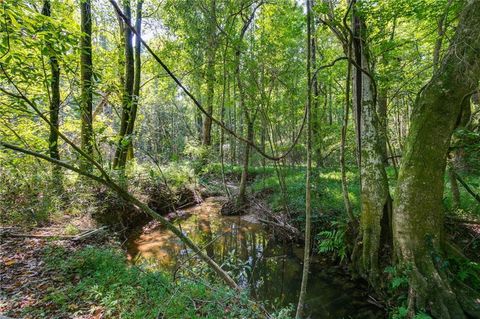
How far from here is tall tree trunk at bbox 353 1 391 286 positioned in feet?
15.5

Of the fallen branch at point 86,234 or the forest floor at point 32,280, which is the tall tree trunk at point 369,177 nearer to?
the forest floor at point 32,280

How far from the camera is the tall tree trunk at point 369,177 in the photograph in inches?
187

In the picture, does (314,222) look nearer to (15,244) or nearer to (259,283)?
(259,283)

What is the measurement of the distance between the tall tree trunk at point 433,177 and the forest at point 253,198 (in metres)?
0.02

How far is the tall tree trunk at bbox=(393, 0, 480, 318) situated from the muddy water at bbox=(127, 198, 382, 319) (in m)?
1.14

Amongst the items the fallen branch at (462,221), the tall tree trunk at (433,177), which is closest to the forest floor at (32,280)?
the tall tree trunk at (433,177)

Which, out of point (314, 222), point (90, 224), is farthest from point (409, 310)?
point (90, 224)

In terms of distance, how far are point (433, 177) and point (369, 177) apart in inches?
43.7

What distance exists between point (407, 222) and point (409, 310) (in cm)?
123

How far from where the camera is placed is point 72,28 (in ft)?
13.3

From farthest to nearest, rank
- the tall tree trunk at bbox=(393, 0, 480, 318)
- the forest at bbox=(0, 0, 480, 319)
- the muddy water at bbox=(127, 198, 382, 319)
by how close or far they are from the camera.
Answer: the muddy water at bbox=(127, 198, 382, 319) → the tall tree trunk at bbox=(393, 0, 480, 318) → the forest at bbox=(0, 0, 480, 319)

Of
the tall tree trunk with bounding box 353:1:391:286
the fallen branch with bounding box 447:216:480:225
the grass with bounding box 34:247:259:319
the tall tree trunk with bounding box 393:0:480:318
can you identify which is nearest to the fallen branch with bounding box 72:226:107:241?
the grass with bounding box 34:247:259:319

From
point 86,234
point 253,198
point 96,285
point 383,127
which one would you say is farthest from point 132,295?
point 253,198

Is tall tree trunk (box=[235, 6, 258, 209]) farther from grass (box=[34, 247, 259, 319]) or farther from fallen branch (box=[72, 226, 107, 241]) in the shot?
grass (box=[34, 247, 259, 319])
